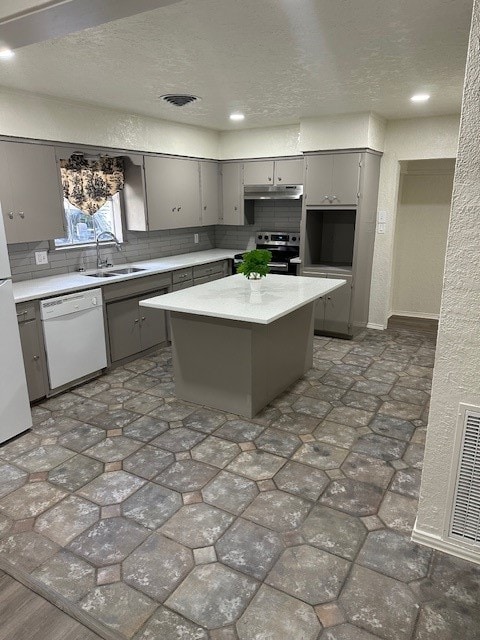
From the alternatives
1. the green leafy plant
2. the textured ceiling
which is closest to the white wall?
the textured ceiling

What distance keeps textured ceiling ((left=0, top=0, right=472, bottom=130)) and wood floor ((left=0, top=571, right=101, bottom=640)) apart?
8.86 ft

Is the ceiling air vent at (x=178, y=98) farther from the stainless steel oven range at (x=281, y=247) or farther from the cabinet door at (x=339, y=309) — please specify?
the cabinet door at (x=339, y=309)

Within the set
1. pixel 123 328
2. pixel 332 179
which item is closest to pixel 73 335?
pixel 123 328

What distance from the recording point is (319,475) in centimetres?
267

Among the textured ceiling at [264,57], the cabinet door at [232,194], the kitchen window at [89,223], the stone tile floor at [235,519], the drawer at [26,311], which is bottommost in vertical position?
the stone tile floor at [235,519]

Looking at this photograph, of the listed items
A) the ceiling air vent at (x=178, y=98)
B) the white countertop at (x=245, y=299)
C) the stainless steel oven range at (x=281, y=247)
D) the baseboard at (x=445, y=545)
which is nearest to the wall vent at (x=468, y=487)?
the baseboard at (x=445, y=545)

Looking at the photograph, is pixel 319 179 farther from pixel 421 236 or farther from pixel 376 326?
Result: pixel 376 326

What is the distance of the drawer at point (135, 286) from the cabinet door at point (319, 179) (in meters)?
1.87

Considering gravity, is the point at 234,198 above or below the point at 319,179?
below

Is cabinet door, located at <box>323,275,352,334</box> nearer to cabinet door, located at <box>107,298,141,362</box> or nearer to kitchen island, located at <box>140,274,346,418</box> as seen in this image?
kitchen island, located at <box>140,274,346,418</box>

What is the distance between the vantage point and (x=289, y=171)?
5.41m

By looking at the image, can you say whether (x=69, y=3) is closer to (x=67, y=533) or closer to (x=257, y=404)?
(x=67, y=533)

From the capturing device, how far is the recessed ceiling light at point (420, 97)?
3.81 meters

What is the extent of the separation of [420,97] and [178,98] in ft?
7.04
